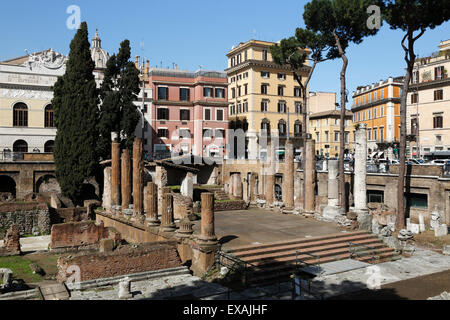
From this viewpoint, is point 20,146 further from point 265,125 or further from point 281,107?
point 281,107

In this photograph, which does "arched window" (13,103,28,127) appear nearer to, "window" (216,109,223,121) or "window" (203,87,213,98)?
"window" (203,87,213,98)

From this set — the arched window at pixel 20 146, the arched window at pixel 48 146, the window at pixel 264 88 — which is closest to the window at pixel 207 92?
the window at pixel 264 88

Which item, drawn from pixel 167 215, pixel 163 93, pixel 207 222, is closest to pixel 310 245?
pixel 207 222

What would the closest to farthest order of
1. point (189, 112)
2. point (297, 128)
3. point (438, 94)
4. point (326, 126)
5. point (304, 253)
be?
point (304, 253)
point (438, 94)
point (189, 112)
point (297, 128)
point (326, 126)

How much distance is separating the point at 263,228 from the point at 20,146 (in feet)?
98.6

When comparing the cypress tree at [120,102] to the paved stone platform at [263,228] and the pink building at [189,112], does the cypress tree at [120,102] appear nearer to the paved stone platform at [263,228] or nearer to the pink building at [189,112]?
the pink building at [189,112]

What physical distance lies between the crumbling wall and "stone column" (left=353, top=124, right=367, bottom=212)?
2129 cm

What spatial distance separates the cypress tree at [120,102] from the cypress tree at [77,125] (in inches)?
47.5

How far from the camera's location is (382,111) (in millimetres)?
53031

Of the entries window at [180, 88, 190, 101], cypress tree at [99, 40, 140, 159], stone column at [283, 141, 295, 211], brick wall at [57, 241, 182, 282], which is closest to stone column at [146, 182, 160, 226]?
brick wall at [57, 241, 182, 282]

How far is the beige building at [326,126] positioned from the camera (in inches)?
2467
